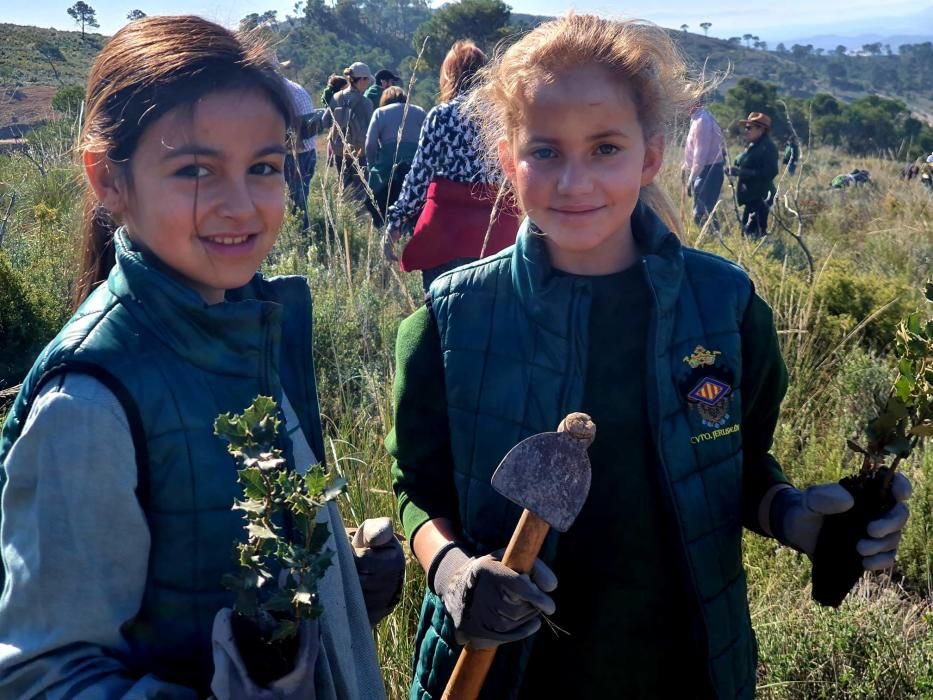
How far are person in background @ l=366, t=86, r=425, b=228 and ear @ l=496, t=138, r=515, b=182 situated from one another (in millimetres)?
4868

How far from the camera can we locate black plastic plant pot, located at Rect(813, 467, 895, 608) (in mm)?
1473

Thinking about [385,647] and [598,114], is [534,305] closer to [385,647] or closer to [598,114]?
[598,114]

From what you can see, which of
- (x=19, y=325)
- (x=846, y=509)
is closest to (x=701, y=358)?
(x=846, y=509)

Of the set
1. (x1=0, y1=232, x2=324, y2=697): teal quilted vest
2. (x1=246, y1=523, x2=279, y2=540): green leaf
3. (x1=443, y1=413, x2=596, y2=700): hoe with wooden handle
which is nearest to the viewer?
(x1=246, y1=523, x2=279, y2=540): green leaf

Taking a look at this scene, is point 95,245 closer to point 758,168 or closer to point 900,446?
point 900,446

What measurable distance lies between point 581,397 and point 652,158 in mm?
535

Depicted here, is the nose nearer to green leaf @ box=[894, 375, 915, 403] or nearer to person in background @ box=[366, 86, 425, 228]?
green leaf @ box=[894, 375, 915, 403]

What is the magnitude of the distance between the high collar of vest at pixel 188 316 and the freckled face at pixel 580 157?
586 mm

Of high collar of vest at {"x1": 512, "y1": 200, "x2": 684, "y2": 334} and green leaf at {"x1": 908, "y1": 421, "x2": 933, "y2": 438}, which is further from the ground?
high collar of vest at {"x1": 512, "y1": 200, "x2": 684, "y2": 334}

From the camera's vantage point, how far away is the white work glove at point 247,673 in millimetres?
1011

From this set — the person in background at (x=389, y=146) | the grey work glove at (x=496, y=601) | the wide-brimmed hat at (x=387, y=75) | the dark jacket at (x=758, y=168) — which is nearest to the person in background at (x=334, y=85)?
the wide-brimmed hat at (x=387, y=75)

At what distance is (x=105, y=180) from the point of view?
138 cm

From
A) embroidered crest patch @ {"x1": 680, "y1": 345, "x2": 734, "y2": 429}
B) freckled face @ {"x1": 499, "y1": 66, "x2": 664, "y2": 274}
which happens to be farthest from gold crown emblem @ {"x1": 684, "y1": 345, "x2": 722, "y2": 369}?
freckled face @ {"x1": 499, "y1": 66, "x2": 664, "y2": 274}

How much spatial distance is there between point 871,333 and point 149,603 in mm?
4870
